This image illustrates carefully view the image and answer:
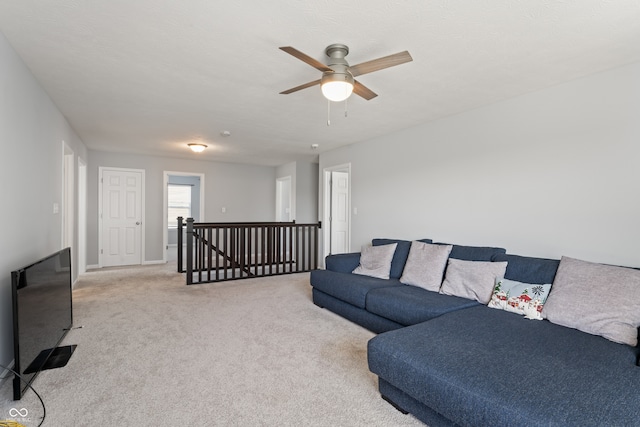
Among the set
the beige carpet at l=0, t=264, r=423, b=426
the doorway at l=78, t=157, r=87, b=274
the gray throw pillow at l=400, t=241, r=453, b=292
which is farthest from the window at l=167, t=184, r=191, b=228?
the gray throw pillow at l=400, t=241, r=453, b=292

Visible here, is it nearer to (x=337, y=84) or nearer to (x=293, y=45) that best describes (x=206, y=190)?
(x=293, y=45)

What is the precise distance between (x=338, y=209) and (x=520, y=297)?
13.5ft

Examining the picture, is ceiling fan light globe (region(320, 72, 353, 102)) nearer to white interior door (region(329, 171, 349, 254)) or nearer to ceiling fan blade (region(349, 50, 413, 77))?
ceiling fan blade (region(349, 50, 413, 77))

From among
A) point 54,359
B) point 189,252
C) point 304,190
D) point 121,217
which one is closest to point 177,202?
point 121,217

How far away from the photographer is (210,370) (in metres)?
2.33

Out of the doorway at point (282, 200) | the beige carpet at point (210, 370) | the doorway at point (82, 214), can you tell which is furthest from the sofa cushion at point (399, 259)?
the doorway at point (82, 214)

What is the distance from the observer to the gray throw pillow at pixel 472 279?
109 inches

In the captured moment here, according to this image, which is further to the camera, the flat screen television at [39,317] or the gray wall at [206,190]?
the gray wall at [206,190]

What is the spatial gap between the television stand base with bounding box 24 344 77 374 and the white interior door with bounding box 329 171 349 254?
443cm

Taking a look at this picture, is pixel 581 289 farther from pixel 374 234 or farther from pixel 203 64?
pixel 203 64

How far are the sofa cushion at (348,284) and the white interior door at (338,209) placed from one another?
A: 2470mm

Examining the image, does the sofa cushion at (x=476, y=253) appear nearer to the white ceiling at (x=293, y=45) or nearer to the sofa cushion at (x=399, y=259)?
the sofa cushion at (x=399, y=259)

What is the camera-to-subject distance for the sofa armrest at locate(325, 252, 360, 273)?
13.2 feet

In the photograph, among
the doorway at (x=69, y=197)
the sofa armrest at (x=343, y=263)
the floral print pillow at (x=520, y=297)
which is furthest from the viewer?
the doorway at (x=69, y=197)
